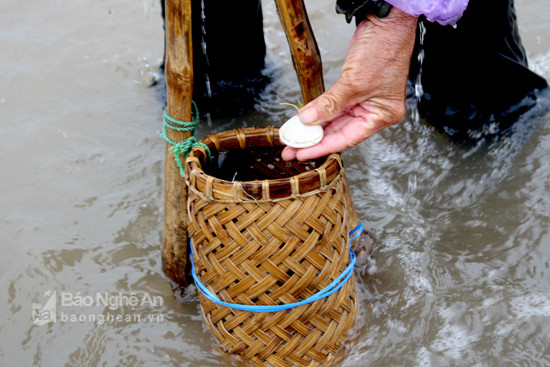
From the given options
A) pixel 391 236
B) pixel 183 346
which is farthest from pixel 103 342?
pixel 391 236

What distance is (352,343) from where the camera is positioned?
208 cm

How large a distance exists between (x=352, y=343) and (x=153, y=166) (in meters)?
1.44

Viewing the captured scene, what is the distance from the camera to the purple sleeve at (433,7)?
1776 mm

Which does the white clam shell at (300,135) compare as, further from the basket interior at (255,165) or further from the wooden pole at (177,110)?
the wooden pole at (177,110)

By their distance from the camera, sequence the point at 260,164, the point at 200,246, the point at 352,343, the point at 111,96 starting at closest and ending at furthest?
the point at 200,246
the point at 352,343
the point at 260,164
the point at 111,96

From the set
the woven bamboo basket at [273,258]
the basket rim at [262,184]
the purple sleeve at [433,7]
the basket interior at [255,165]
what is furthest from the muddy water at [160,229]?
the purple sleeve at [433,7]

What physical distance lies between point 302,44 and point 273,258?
0.77 m

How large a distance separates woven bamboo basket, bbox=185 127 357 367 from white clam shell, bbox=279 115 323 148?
0.09 m

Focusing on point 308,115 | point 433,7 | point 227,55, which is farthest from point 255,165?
point 227,55

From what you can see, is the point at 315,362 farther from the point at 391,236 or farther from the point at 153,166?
the point at 153,166

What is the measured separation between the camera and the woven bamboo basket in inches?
69.7

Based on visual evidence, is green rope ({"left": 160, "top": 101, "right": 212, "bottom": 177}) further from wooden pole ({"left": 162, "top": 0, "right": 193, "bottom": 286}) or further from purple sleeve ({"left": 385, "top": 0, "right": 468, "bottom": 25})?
purple sleeve ({"left": 385, "top": 0, "right": 468, "bottom": 25})

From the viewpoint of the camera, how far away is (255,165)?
2234 mm

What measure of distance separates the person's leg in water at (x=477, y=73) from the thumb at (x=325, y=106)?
1.12 meters
